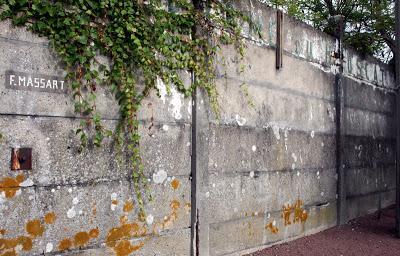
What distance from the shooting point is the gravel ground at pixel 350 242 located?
17.1ft

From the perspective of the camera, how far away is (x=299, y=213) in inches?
226

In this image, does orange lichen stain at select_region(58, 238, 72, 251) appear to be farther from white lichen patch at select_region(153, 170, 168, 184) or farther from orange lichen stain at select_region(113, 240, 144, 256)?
white lichen patch at select_region(153, 170, 168, 184)

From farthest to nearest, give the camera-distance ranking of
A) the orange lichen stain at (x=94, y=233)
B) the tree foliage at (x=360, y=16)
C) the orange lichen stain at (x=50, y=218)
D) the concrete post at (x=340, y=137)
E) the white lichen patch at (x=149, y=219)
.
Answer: the tree foliage at (x=360, y=16), the concrete post at (x=340, y=137), the white lichen patch at (x=149, y=219), the orange lichen stain at (x=94, y=233), the orange lichen stain at (x=50, y=218)

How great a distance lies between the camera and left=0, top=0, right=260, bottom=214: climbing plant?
3.24 m

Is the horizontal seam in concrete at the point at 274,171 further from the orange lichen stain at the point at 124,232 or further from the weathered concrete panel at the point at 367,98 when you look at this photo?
the weathered concrete panel at the point at 367,98

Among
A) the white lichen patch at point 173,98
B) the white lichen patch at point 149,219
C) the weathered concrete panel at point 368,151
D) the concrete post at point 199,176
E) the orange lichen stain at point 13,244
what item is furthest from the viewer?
the weathered concrete panel at point 368,151

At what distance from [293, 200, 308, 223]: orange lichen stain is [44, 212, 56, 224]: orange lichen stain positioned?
3.21 metres

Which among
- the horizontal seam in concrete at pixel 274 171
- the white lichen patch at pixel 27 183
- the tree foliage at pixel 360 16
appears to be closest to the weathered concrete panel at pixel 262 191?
the horizontal seam in concrete at pixel 274 171

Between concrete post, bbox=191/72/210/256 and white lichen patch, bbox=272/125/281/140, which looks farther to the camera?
white lichen patch, bbox=272/125/281/140

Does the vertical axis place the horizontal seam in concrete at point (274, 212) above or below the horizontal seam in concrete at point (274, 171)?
below

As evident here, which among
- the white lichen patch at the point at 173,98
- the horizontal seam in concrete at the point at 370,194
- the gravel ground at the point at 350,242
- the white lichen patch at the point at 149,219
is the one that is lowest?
the gravel ground at the point at 350,242

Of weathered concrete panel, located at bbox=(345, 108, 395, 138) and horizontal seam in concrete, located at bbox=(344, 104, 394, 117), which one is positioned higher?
horizontal seam in concrete, located at bbox=(344, 104, 394, 117)

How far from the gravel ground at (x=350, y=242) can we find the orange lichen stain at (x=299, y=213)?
228mm

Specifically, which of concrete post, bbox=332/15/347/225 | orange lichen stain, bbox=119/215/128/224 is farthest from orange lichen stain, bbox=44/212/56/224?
concrete post, bbox=332/15/347/225
